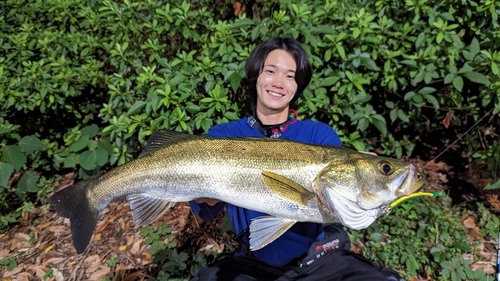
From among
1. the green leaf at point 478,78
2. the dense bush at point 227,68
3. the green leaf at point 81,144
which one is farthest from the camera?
the green leaf at point 81,144

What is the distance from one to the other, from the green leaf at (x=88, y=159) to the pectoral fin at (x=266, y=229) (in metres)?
2.24

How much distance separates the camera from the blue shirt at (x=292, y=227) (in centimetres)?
262

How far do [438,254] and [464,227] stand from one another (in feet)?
2.10

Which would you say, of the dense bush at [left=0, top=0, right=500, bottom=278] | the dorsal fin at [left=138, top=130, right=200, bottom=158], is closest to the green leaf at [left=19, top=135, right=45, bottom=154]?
the dense bush at [left=0, top=0, right=500, bottom=278]

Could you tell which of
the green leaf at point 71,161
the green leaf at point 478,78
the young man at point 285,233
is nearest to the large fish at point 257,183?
the young man at point 285,233

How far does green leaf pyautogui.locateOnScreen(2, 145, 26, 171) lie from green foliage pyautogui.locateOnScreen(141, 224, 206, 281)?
153 cm

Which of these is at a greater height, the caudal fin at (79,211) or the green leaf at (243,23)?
the green leaf at (243,23)

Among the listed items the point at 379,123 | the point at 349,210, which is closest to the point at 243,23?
the point at 379,123

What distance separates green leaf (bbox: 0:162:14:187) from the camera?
11.8ft

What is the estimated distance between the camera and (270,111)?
2875 mm

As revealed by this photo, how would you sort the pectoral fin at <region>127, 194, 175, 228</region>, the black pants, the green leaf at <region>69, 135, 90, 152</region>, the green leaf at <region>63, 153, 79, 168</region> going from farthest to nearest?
the green leaf at <region>63, 153, 79, 168</region>, the green leaf at <region>69, 135, 90, 152</region>, the black pants, the pectoral fin at <region>127, 194, 175, 228</region>

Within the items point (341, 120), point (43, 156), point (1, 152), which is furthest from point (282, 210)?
point (43, 156)

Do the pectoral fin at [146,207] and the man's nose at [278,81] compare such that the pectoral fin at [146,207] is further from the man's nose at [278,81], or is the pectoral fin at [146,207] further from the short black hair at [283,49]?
the short black hair at [283,49]

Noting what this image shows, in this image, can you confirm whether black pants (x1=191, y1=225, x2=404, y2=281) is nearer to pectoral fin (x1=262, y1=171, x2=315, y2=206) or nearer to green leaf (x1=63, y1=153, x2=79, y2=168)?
pectoral fin (x1=262, y1=171, x2=315, y2=206)
